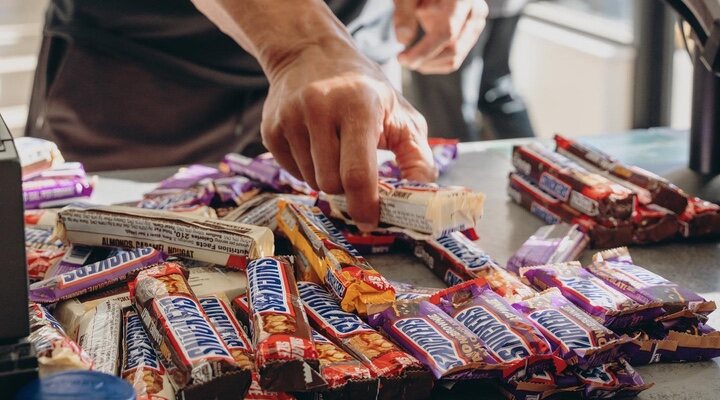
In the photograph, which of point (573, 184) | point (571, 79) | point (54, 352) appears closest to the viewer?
point (54, 352)

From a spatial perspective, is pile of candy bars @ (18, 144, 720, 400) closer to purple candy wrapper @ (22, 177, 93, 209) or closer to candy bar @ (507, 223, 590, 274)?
candy bar @ (507, 223, 590, 274)

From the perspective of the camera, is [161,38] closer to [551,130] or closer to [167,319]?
[167,319]

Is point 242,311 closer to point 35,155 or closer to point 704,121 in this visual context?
point 35,155

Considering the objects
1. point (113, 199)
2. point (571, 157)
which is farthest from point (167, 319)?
point (571, 157)

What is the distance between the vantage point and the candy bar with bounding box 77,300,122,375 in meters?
0.89

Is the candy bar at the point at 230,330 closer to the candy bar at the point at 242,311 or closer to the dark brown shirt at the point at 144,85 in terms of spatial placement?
the candy bar at the point at 242,311

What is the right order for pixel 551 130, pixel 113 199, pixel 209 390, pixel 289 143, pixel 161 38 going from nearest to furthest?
pixel 209 390
pixel 289 143
pixel 113 199
pixel 161 38
pixel 551 130

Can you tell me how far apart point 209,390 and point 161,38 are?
1211mm

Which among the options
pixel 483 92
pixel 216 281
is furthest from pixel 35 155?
pixel 483 92

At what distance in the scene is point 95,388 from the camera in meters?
0.68

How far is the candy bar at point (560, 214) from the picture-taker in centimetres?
133

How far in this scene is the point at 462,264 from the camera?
118 centimetres

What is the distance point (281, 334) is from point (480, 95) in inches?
126

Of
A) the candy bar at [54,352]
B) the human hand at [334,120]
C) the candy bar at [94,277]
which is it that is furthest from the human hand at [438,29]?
the candy bar at [54,352]
